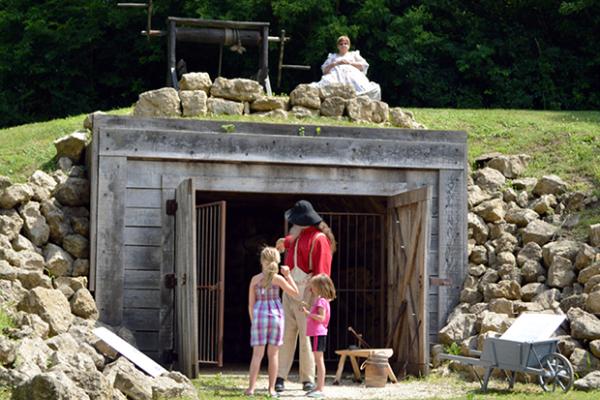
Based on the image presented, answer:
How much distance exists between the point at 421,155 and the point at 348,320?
4024 mm

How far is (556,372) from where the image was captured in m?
11.5

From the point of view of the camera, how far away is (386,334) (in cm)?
1492

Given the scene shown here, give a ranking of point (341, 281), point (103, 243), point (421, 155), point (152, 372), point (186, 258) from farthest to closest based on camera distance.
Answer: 1. point (341, 281)
2. point (421, 155)
3. point (103, 243)
4. point (186, 258)
5. point (152, 372)

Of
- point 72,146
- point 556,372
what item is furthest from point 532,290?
point 72,146

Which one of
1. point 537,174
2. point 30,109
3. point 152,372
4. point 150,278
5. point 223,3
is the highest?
point 223,3

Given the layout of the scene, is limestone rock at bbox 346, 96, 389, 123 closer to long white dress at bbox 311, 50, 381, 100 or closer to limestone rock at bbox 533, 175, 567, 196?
long white dress at bbox 311, 50, 381, 100

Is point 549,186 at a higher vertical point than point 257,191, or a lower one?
Result: higher

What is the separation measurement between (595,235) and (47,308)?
20.4 feet

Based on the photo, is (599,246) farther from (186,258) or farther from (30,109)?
(30,109)

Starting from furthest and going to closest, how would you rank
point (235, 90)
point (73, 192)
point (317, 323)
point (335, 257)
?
1. point (335, 257)
2. point (235, 90)
3. point (73, 192)
4. point (317, 323)

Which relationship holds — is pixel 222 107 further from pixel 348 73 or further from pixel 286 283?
pixel 286 283

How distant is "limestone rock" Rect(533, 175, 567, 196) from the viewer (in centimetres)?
1535

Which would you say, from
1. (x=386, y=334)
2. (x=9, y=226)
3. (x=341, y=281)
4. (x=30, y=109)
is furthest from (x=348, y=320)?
(x=30, y=109)

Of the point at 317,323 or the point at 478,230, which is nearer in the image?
the point at 317,323
